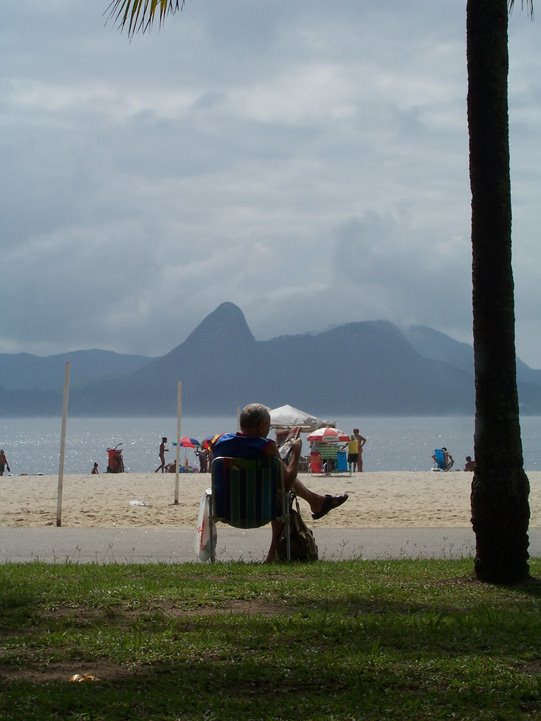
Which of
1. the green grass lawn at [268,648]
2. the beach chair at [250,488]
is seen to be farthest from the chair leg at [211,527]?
the green grass lawn at [268,648]

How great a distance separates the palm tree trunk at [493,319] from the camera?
634cm

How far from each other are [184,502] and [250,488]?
11120 mm

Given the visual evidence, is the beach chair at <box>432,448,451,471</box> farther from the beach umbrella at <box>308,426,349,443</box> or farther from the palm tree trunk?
the palm tree trunk

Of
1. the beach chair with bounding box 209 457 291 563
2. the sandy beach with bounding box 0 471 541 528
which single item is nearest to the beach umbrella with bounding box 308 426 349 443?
the sandy beach with bounding box 0 471 541 528

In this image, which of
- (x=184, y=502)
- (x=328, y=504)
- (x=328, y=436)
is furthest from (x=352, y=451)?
(x=328, y=504)

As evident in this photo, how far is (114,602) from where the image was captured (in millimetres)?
5641

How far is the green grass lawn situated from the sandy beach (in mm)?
7408

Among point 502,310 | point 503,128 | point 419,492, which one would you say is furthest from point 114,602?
point 419,492

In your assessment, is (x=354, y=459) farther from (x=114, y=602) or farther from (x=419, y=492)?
(x=114, y=602)

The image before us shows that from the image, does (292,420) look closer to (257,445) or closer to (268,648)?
(257,445)

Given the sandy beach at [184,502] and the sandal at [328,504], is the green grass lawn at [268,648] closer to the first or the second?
the sandal at [328,504]

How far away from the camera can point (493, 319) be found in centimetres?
646

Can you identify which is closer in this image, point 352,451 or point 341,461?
point 341,461

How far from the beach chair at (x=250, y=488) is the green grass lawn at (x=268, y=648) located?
100cm
